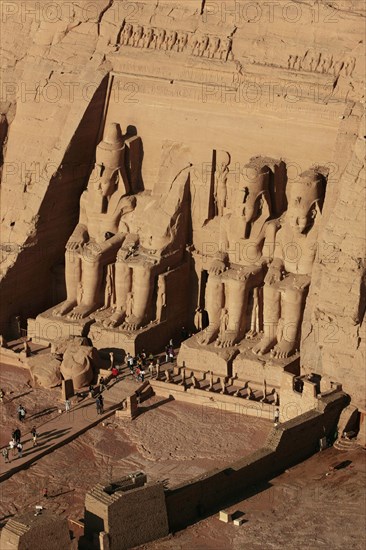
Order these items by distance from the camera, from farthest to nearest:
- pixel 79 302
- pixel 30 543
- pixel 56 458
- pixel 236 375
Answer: pixel 79 302 < pixel 236 375 < pixel 56 458 < pixel 30 543

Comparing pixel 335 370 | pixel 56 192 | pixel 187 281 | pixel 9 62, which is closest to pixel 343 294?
pixel 335 370

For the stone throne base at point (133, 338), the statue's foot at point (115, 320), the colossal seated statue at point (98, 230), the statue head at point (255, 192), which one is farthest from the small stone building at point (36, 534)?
the statue head at point (255, 192)

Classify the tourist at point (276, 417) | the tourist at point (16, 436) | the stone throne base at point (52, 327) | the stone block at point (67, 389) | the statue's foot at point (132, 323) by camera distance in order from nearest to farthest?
1. the tourist at point (16, 436)
2. the tourist at point (276, 417)
3. the stone block at point (67, 389)
4. the statue's foot at point (132, 323)
5. the stone throne base at point (52, 327)

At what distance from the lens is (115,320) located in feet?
163

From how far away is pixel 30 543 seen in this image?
3800cm

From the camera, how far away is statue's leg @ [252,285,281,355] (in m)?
47.9

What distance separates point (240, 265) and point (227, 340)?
7.68ft

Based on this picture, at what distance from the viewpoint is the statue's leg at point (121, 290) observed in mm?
49688

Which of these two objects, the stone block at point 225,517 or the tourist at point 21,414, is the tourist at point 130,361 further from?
the stone block at point 225,517

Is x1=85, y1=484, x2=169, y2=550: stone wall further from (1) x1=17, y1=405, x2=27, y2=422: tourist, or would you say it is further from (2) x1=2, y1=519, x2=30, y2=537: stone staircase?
(1) x1=17, y1=405, x2=27, y2=422: tourist

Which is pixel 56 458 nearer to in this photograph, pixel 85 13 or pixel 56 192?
pixel 56 192

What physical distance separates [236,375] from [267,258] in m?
3.53

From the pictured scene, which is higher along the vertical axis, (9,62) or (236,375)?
(9,62)

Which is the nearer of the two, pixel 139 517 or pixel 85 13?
pixel 139 517
